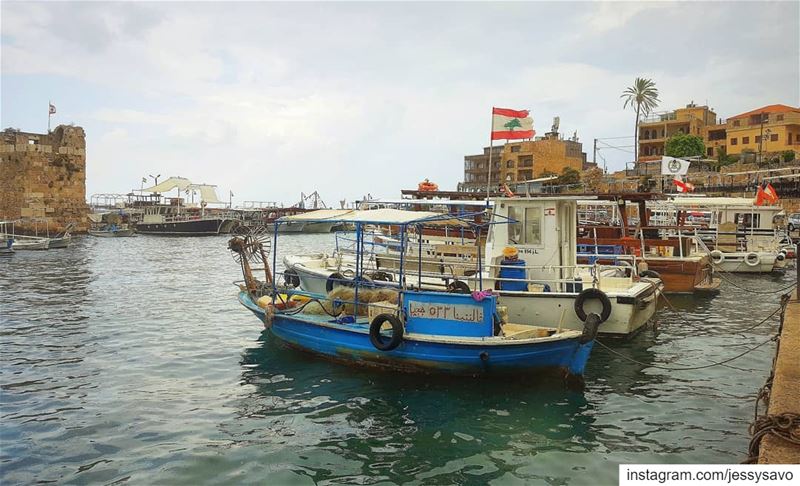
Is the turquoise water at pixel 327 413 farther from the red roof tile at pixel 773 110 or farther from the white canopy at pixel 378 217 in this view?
the red roof tile at pixel 773 110

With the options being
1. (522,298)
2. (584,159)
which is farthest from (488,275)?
(584,159)

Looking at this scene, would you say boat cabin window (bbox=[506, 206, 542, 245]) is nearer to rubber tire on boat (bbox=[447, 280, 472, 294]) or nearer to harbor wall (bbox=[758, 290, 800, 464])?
rubber tire on boat (bbox=[447, 280, 472, 294])

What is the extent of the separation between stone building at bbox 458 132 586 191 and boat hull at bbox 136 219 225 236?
32.4 meters

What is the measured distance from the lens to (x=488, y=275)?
14.4m

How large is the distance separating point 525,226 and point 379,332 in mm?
5359

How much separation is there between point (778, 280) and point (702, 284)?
6.31 m

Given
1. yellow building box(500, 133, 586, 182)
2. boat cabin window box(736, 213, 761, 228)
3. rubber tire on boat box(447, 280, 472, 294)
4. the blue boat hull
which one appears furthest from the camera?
yellow building box(500, 133, 586, 182)

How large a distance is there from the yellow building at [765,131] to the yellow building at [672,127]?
263 cm

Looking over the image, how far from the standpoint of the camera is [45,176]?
210 feet

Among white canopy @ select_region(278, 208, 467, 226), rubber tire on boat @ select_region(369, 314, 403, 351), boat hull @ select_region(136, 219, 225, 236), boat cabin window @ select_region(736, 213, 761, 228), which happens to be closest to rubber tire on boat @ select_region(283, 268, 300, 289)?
white canopy @ select_region(278, 208, 467, 226)

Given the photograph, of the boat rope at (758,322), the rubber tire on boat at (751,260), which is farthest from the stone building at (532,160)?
the boat rope at (758,322)

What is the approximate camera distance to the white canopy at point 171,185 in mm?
86000

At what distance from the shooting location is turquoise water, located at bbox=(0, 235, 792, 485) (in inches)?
306

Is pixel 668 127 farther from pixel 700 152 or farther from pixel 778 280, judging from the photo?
pixel 778 280
